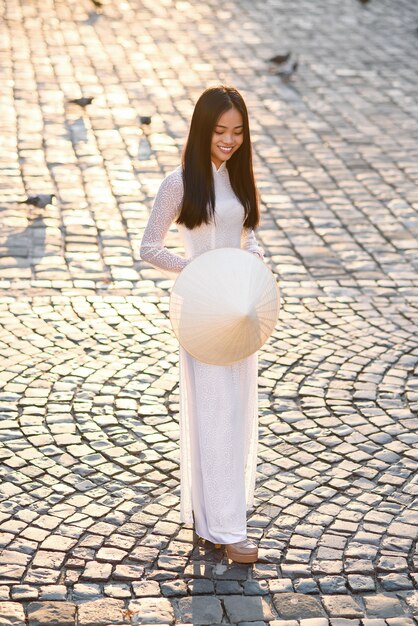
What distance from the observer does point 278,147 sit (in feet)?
37.2

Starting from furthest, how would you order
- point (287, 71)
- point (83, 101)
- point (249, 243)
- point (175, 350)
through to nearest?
point (287, 71) → point (83, 101) → point (175, 350) → point (249, 243)

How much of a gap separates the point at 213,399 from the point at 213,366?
15cm

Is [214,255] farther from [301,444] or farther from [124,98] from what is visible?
[124,98]

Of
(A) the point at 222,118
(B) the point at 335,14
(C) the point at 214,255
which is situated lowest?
(B) the point at 335,14

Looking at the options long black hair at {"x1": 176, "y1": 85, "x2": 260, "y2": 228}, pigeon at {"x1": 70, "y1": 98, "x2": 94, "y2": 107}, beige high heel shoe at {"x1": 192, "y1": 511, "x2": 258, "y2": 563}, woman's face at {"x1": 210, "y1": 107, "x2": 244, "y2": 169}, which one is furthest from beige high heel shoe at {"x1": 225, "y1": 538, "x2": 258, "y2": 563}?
pigeon at {"x1": 70, "y1": 98, "x2": 94, "y2": 107}

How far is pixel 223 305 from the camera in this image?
454 centimetres

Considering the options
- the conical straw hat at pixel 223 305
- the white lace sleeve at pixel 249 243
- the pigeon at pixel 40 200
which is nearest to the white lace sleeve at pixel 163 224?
the conical straw hat at pixel 223 305

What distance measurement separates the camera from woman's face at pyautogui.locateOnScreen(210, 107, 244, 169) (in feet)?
15.0

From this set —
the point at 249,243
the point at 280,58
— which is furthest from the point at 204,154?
the point at 280,58

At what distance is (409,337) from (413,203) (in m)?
2.95

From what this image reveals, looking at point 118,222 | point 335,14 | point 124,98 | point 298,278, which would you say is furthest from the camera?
point 335,14

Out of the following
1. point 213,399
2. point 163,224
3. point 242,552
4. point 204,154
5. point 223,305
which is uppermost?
point 204,154

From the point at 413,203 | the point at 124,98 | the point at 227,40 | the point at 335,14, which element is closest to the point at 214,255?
the point at 413,203

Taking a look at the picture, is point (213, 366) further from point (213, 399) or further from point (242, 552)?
point (242, 552)
